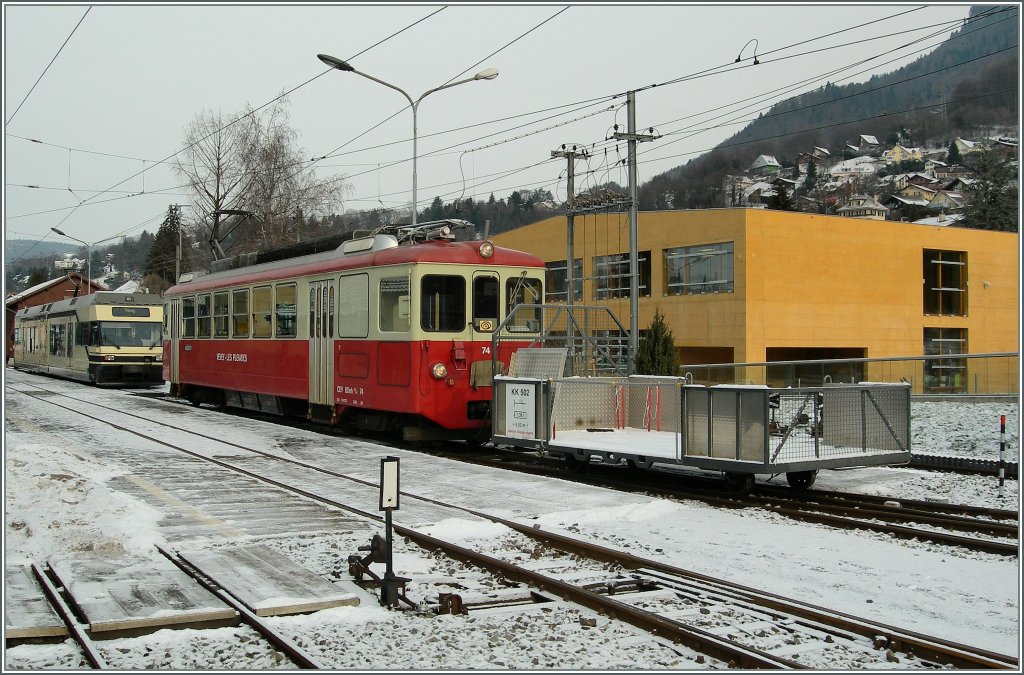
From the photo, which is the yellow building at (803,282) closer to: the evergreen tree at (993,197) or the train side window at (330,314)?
the train side window at (330,314)

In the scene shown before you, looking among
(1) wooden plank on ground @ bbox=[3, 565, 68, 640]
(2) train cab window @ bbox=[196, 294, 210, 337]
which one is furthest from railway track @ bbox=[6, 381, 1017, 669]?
(2) train cab window @ bbox=[196, 294, 210, 337]

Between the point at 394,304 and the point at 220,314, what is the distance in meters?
8.52

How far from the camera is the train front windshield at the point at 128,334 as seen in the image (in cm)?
3362

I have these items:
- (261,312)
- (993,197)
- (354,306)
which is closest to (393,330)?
(354,306)

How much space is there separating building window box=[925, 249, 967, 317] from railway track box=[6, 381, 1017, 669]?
37.6 m

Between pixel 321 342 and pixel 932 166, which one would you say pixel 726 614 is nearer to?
pixel 321 342

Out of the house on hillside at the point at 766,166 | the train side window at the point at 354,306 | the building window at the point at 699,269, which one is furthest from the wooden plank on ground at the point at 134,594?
the house on hillside at the point at 766,166

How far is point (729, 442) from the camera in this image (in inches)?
399

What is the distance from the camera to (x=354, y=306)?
624 inches

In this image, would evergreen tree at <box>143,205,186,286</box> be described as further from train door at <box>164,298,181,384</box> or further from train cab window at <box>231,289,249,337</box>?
train cab window at <box>231,289,249,337</box>

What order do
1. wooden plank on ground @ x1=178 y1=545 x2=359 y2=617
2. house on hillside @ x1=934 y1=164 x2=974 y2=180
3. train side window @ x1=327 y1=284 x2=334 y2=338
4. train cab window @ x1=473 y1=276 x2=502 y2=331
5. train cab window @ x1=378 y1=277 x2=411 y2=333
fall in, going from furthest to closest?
house on hillside @ x1=934 y1=164 x2=974 y2=180, train side window @ x1=327 y1=284 x2=334 y2=338, train cab window @ x1=473 y1=276 x2=502 y2=331, train cab window @ x1=378 y1=277 x2=411 y2=333, wooden plank on ground @ x1=178 y1=545 x2=359 y2=617

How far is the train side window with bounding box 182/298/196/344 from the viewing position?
77.9 feet

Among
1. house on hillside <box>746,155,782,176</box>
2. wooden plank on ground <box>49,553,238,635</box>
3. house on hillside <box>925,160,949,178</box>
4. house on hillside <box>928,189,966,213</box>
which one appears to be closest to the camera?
wooden plank on ground <box>49,553,238,635</box>

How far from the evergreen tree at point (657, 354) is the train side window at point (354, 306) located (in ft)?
42.2
